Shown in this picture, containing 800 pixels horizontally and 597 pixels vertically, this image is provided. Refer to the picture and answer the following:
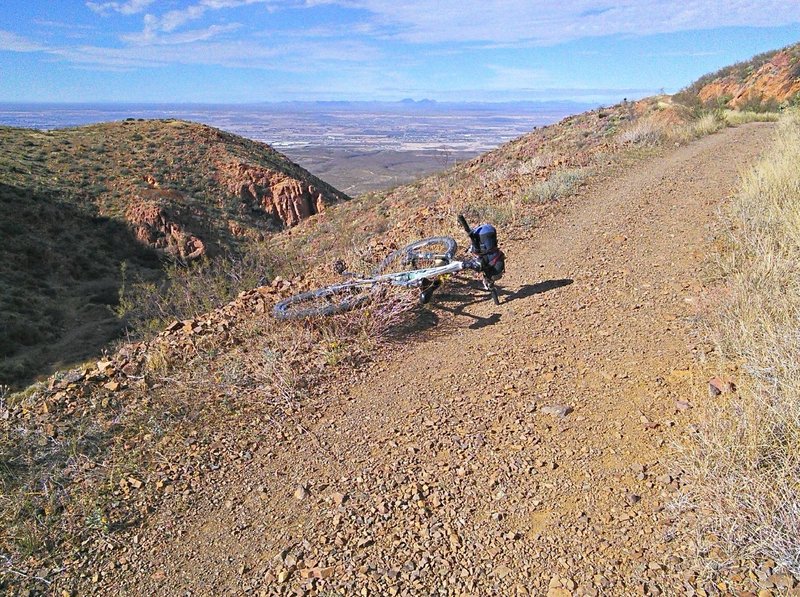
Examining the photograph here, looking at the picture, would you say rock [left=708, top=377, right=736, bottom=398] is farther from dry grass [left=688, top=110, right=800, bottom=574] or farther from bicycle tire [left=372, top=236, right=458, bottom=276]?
bicycle tire [left=372, top=236, right=458, bottom=276]

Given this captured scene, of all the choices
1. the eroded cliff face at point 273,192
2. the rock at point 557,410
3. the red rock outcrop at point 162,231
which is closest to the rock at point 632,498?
the rock at point 557,410

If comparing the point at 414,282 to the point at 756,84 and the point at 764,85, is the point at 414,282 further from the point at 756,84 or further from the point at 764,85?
the point at 756,84

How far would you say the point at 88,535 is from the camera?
2781 millimetres

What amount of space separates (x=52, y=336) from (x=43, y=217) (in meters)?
10.1

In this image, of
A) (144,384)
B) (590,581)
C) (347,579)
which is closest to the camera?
(590,581)

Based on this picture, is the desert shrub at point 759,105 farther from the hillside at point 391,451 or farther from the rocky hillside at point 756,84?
the hillside at point 391,451

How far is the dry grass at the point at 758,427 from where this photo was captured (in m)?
2.16

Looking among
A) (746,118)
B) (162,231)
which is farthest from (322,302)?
(162,231)

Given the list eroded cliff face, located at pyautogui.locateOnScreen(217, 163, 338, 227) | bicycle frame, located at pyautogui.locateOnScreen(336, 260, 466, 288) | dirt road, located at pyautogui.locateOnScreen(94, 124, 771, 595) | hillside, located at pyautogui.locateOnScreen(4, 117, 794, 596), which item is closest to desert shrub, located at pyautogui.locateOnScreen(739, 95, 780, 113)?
eroded cliff face, located at pyautogui.locateOnScreen(217, 163, 338, 227)

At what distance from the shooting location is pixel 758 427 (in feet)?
8.23

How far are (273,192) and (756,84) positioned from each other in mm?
26815

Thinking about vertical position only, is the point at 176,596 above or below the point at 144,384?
A: below

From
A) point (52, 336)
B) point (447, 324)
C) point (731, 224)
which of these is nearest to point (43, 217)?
point (52, 336)

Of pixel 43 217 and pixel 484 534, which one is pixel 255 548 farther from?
pixel 43 217
